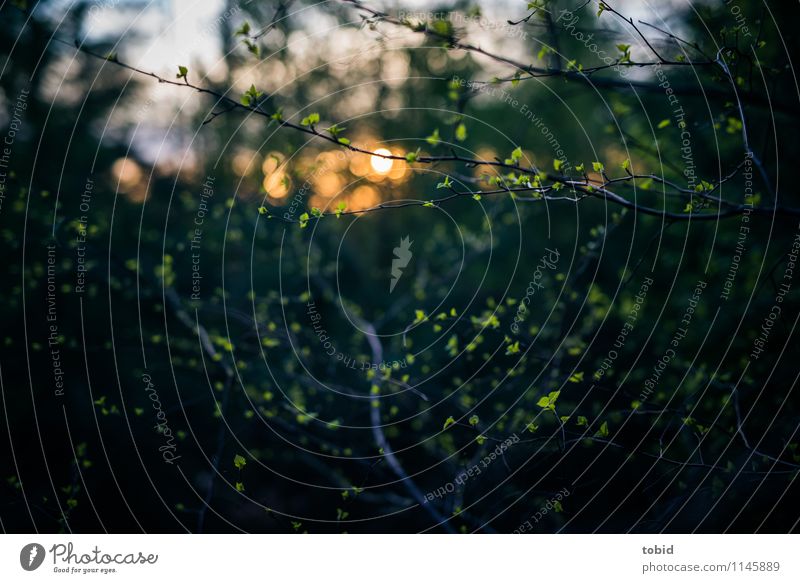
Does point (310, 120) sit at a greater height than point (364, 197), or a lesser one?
lesser

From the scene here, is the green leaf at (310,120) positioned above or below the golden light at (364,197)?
below

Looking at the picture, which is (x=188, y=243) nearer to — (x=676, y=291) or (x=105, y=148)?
(x=105, y=148)

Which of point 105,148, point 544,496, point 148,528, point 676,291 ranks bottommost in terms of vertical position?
point 148,528

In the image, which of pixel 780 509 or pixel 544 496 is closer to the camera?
pixel 780 509

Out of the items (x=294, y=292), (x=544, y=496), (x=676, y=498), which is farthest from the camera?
(x=294, y=292)

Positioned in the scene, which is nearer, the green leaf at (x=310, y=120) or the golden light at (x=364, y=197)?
the green leaf at (x=310, y=120)

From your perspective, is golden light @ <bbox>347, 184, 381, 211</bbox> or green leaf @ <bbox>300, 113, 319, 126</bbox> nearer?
green leaf @ <bbox>300, 113, 319, 126</bbox>

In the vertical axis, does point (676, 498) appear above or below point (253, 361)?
below

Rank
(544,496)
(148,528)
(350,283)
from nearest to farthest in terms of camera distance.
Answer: (544,496)
(148,528)
(350,283)

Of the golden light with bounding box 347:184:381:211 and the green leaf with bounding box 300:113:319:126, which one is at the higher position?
the golden light with bounding box 347:184:381:211

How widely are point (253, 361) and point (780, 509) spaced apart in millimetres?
4983

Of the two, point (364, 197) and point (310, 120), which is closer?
point (310, 120)
